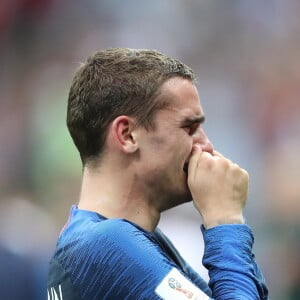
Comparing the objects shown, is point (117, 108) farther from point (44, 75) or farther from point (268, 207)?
point (44, 75)

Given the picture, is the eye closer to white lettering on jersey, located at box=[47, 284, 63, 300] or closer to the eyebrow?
the eyebrow

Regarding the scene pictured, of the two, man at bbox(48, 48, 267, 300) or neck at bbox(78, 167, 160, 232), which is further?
neck at bbox(78, 167, 160, 232)

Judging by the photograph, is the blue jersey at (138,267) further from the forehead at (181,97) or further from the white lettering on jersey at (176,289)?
the forehead at (181,97)

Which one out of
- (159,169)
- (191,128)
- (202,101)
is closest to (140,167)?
(159,169)

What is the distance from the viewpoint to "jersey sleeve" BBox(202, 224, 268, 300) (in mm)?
1443

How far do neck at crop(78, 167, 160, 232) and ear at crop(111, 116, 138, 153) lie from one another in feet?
0.20

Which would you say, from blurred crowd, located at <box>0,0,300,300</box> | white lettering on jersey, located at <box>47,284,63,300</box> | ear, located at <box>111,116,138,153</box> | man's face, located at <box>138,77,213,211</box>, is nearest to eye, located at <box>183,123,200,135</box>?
man's face, located at <box>138,77,213,211</box>

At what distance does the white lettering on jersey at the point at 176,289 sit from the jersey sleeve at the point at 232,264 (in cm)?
4

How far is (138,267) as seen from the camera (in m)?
1.46

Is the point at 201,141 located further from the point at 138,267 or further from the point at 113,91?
the point at 138,267

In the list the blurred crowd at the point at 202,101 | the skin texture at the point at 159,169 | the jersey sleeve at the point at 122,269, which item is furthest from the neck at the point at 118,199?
the blurred crowd at the point at 202,101

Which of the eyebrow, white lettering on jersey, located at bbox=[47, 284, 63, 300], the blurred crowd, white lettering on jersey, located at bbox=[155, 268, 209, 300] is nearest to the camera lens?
white lettering on jersey, located at bbox=[155, 268, 209, 300]

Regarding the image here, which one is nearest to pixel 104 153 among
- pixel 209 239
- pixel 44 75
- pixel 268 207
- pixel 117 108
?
pixel 117 108

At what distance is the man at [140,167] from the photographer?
1529 millimetres
